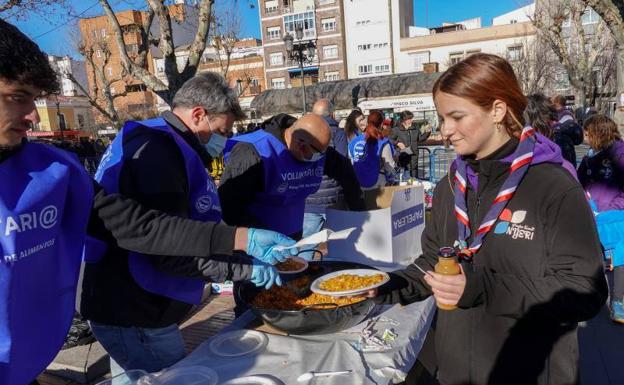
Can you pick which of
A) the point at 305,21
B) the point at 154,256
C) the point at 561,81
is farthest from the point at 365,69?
the point at 154,256

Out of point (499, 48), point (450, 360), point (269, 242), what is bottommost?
point (450, 360)

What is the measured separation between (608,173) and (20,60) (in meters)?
4.09

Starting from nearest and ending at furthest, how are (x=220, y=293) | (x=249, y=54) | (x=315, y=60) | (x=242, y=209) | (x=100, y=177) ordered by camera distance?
(x=100, y=177), (x=242, y=209), (x=220, y=293), (x=315, y=60), (x=249, y=54)

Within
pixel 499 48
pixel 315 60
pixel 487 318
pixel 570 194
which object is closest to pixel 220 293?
pixel 487 318

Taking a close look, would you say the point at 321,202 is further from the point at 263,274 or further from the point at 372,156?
the point at 263,274

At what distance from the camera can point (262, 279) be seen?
6.13 feet

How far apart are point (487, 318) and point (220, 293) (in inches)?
133

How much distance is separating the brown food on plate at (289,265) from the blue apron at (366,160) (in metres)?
3.62

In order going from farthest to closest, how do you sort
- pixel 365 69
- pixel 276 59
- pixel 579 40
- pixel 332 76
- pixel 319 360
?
pixel 276 59
pixel 332 76
pixel 365 69
pixel 579 40
pixel 319 360

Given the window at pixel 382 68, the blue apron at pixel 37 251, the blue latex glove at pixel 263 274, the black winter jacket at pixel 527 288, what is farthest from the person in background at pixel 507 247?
the window at pixel 382 68

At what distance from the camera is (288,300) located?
6.50 feet

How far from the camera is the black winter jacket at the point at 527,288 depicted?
1256mm

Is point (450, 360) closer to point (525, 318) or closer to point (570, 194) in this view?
point (525, 318)

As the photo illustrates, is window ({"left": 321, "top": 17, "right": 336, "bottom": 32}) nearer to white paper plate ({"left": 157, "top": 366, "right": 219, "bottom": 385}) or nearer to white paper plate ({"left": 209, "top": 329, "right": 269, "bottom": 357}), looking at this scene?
white paper plate ({"left": 209, "top": 329, "right": 269, "bottom": 357})
